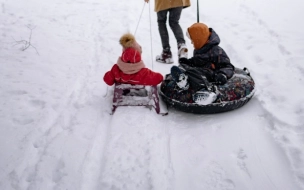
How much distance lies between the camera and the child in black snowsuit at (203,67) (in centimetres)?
311

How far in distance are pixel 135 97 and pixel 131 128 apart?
611 mm

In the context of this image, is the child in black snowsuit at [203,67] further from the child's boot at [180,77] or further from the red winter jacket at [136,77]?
the red winter jacket at [136,77]

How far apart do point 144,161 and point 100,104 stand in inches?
47.5

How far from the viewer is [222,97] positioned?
3.09 metres

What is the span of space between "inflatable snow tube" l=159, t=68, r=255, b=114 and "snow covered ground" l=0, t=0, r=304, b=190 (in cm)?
12

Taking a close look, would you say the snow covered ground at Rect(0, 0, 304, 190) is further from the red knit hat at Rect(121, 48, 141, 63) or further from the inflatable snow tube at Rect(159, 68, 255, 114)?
the red knit hat at Rect(121, 48, 141, 63)

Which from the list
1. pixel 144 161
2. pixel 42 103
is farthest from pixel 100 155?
pixel 42 103

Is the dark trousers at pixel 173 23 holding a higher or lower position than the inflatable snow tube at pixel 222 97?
higher

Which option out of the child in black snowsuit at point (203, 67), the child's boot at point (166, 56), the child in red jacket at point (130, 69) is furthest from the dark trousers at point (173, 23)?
the child in red jacket at point (130, 69)

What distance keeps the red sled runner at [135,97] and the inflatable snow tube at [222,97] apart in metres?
0.17

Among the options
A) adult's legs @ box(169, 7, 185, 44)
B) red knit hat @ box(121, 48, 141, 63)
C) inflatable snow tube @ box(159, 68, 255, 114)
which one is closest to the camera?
inflatable snow tube @ box(159, 68, 255, 114)

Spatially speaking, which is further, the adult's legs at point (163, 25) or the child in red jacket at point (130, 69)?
the adult's legs at point (163, 25)

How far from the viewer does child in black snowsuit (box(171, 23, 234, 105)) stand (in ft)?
10.2

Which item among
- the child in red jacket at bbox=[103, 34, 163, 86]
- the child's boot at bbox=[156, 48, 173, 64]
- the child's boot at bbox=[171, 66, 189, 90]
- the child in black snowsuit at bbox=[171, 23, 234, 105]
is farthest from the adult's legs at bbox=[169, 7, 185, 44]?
the child's boot at bbox=[171, 66, 189, 90]
